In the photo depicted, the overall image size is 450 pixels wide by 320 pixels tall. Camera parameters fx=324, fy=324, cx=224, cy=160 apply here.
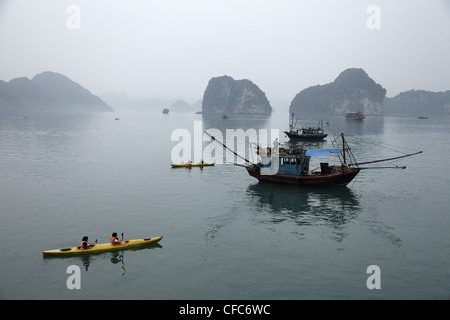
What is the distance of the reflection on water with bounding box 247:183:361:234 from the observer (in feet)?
116

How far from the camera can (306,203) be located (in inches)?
1614

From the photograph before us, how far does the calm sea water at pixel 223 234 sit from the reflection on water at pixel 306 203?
141 millimetres

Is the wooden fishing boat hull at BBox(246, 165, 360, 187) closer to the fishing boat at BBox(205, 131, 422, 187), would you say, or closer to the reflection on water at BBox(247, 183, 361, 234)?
the fishing boat at BBox(205, 131, 422, 187)

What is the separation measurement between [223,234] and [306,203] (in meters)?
14.6

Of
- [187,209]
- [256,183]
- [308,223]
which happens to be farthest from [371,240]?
[256,183]

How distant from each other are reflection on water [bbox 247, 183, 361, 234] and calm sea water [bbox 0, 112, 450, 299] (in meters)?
0.14

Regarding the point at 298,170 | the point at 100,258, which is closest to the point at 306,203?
the point at 298,170

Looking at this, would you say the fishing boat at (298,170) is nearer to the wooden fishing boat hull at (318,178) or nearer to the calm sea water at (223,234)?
the wooden fishing boat hull at (318,178)

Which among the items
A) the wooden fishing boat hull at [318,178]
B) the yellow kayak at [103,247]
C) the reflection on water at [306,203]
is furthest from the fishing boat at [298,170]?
the yellow kayak at [103,247]

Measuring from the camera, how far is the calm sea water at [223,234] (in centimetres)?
2228

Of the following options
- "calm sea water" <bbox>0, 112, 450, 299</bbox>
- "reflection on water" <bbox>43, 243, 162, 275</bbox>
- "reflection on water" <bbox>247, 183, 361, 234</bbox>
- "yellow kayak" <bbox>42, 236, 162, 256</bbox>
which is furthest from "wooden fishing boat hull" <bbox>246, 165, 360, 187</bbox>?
"reflection on water" <bbox>43, 243, 162, 275</bbox>

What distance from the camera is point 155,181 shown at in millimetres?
50562

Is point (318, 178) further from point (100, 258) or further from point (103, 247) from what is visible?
point (100, 258)
